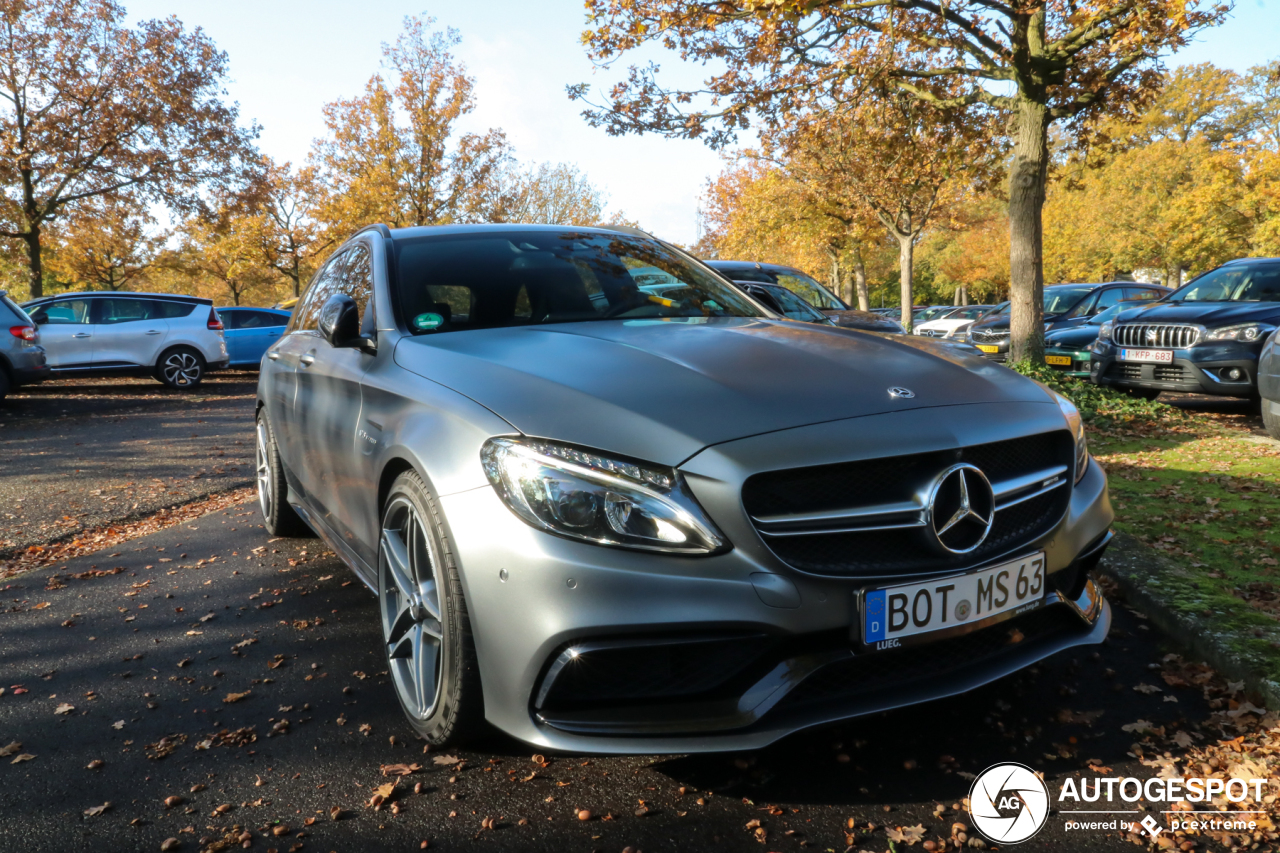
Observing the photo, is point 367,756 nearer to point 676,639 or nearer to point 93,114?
point 676,639

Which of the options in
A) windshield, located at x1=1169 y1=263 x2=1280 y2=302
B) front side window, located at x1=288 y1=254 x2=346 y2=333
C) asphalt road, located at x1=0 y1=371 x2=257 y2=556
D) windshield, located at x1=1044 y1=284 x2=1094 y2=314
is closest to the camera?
front side window, located at x1=288 y1=254 x2=346 y2=333

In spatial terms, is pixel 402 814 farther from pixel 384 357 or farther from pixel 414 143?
pixel 414 143

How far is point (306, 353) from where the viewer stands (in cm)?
441

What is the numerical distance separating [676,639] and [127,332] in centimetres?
1684

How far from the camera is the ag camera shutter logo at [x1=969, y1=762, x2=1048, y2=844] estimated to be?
7.77ft

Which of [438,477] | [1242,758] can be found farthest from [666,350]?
[1242,758]

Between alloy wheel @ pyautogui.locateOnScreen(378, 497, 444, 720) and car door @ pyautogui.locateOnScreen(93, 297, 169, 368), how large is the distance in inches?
610

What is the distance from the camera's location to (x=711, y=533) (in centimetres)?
225

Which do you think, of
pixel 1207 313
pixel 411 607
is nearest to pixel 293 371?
pixel 411 607

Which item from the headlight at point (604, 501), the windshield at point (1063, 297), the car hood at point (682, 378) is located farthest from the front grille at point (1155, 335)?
the headlight at point (604, 501)

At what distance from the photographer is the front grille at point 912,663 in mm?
2355

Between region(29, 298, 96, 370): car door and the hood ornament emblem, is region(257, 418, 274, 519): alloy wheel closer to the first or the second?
the hood ornament emblem

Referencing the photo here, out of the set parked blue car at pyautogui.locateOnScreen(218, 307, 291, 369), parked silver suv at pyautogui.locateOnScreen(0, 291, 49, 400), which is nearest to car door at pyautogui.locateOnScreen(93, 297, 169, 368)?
parked silver suv at pyautogui.locateOnScreen(0, 291, 49, 400)

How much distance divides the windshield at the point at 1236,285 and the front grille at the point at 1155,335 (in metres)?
1.00
